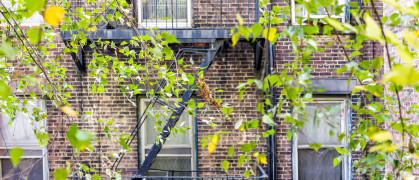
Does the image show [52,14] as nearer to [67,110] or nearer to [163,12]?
[67,110]

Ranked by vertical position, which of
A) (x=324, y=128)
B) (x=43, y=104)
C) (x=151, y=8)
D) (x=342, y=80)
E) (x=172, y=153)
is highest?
(x=151, y=8)

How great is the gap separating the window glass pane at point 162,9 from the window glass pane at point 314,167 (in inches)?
120

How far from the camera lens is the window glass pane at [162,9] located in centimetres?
559

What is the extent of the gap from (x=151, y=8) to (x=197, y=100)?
1.67 metres

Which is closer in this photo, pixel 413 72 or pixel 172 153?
pixel 413 72

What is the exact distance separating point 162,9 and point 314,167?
366 centimetres

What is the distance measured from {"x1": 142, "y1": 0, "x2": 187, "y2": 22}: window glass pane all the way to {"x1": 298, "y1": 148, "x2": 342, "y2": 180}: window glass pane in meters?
3.06

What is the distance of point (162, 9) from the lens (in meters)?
5.62

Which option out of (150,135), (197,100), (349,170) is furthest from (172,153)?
(349,170)

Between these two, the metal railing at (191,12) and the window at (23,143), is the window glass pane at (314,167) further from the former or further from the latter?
the window at (23,143)

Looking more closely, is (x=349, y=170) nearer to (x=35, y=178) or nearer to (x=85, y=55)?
(x=85, y=55)

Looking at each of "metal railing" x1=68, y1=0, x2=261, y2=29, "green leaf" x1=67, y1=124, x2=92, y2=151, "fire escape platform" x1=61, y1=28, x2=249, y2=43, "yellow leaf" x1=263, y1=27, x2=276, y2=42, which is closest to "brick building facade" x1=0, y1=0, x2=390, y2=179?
"metal railing" x1=68, y1=0, x2=261, y2=29

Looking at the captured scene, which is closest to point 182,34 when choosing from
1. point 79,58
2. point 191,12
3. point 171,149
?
point 191,12

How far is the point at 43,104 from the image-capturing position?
5684 millimetres
